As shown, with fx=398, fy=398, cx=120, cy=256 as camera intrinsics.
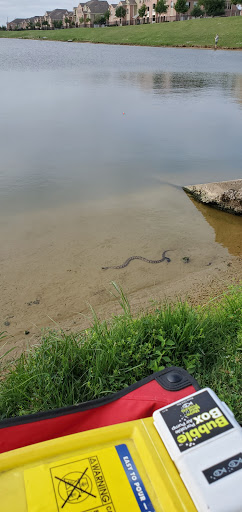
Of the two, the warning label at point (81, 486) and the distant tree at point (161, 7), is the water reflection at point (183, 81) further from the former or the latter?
the distant tree at point (161, 7)

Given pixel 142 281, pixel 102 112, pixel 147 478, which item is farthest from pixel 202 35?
pixel 147 478

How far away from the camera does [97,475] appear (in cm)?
154

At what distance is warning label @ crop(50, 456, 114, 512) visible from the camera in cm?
144

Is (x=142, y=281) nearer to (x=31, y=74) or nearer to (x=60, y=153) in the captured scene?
(x=60, y=153)

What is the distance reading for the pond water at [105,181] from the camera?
435 cm

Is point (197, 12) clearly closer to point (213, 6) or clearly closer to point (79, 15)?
point (213, 6)

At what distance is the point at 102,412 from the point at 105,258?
2623 millimetres

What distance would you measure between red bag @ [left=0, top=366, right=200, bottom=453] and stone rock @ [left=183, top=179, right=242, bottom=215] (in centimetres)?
389

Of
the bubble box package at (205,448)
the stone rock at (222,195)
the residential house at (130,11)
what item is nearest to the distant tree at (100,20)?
the residential house at (130,11)

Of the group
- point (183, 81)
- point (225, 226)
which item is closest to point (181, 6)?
point (183, 81)

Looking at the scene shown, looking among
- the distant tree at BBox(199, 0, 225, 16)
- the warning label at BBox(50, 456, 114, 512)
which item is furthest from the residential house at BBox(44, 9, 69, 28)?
the warning label at BBox(50, 456, 114, 512)

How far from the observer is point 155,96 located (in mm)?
14281

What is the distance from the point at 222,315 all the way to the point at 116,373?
3.10 feet

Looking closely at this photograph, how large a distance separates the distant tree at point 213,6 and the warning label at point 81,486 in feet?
220
